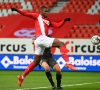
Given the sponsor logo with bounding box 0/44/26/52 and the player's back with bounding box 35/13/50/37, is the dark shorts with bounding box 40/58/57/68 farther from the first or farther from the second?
the sponsor logo with bounding box 0/44/26/52

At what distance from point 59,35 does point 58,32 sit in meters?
0.17

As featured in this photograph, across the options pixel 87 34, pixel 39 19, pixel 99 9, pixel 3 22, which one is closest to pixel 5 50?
pixel 3 22

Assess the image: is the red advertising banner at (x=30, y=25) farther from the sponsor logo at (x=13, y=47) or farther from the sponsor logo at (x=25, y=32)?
the sponsor logo at (x=13, y=47)

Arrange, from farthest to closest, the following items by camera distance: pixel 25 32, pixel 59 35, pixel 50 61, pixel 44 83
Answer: pixel 25 32, pixel 59 35, pixel 44 83, pixel 50 61

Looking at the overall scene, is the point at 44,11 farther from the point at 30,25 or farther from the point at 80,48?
the point at 30,25

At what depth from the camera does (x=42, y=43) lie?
35.8ft

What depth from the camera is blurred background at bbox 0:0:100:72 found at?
20531 millimetres

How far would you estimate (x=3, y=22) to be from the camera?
23.8 metres

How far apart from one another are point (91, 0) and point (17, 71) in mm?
7472

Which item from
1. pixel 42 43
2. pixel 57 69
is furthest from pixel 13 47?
pixel 42 43

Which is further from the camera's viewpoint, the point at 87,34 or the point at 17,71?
the point at 87,34

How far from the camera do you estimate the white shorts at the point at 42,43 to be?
10.8 meters

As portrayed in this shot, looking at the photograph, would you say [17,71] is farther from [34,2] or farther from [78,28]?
[34,2]

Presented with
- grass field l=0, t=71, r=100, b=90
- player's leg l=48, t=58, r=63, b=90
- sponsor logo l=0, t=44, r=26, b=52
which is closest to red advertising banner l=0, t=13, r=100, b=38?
sponsor logo l=0, t=44, r=26, b=52
